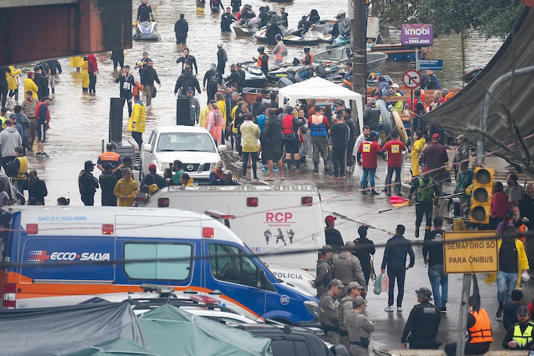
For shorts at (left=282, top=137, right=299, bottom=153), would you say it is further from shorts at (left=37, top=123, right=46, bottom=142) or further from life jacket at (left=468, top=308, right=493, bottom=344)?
life jacket at (left=468, top=308, right=493, bottom=344)

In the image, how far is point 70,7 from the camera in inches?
693

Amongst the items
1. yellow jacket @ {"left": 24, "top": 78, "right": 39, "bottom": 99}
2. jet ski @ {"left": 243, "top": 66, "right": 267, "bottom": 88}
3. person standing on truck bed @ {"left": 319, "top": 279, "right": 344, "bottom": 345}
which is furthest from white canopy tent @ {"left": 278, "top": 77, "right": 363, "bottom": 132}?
person standing on truck bed @ {"left": 319, "top": 279, "right": 344, "bottom": 345}

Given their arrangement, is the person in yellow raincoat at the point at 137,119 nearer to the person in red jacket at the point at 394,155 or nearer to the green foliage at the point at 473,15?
the person in red jacket at the point at 394,155

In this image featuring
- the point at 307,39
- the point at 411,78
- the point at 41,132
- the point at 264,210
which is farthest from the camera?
the point at 307,39

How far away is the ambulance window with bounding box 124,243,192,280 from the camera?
609 inches

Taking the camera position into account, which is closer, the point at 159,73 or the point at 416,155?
the point at 416,155

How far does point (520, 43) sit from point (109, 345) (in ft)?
34.1

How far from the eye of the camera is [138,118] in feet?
97.2

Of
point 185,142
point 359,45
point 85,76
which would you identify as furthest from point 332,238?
point 85,76

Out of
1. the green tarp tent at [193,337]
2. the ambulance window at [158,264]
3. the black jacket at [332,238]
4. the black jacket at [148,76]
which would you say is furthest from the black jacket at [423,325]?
the black jacket at [148,76]

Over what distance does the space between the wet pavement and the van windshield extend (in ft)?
7.20

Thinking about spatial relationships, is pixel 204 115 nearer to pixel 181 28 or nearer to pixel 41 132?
pixel 41 132

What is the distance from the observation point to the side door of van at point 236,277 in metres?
15.7

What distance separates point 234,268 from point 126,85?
2081 cm
